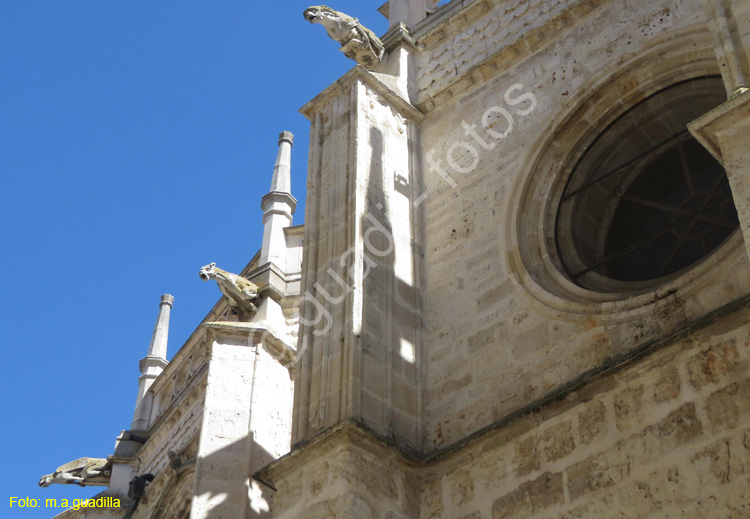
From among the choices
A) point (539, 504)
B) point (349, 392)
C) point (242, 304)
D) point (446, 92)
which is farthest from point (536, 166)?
point (242, 304)

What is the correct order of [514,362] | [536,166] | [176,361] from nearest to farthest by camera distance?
[514,362], [536,166], [176,361]

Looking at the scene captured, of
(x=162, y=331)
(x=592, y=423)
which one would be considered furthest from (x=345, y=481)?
(x=162, y=331)

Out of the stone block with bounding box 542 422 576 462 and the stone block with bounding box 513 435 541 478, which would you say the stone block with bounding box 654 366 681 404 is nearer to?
the stone block with bounding box 542 422 576 462

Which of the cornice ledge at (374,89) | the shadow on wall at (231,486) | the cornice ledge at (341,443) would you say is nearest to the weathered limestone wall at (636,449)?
the cornice ledge at (341,443)

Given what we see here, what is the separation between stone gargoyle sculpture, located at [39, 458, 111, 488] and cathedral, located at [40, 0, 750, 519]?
188 centimetres

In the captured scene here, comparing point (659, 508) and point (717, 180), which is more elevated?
point (717, 180)

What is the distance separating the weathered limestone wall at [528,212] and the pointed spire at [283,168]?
120 inches

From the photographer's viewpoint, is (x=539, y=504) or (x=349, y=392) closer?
(x=539, y=504)

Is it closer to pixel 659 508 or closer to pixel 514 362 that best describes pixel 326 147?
pixel 514 362

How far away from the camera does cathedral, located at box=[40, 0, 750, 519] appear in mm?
6238

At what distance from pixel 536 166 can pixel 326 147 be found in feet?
5.87

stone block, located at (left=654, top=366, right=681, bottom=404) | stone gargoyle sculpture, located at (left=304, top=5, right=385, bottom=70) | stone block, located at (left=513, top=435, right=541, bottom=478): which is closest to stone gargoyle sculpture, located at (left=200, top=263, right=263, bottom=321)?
stone gargoyle sculpture, located at (left=304, top=5, right=385, bottom=70)

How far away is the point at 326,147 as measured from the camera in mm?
9594

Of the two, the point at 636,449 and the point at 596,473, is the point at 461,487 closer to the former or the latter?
the point at 596,473
